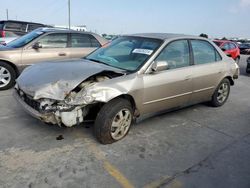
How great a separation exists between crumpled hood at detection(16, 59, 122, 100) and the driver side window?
2.82 feet

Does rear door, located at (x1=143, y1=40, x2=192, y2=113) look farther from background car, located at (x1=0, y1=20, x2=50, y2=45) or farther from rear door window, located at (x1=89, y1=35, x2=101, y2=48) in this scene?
background car, located at (x1=0, y1=20, x2=50, y2=45)

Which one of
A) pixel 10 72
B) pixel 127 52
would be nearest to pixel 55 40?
pixel 10 72

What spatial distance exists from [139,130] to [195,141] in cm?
89

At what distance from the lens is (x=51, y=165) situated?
3.18 m

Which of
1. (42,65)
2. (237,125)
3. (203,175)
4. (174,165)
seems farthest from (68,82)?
(237,125)

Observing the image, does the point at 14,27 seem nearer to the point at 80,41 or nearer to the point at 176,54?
the point at 80,41

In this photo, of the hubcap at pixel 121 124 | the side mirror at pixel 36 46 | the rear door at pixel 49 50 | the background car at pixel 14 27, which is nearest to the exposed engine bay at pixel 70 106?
the hubcap at pixel 121 124

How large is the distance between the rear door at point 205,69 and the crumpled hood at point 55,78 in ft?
5.50

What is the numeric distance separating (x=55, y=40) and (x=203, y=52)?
397 centimetres

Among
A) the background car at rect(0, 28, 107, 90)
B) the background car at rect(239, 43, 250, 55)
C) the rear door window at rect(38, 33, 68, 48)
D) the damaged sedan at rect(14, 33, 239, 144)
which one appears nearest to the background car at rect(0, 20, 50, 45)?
the background car at rect(0, 28, 107, 90)

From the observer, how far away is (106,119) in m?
3.59

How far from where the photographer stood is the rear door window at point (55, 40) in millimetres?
6938

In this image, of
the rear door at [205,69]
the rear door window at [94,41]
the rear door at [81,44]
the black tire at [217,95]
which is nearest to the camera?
the rear door at [205,69]

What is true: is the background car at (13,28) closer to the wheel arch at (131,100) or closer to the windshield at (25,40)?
the windshield at (25,40)
